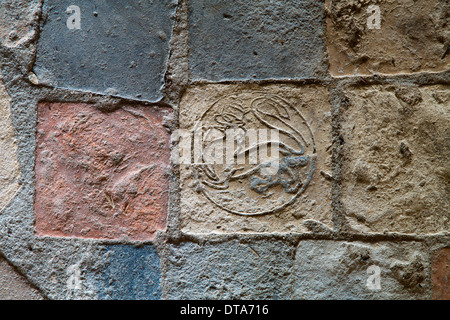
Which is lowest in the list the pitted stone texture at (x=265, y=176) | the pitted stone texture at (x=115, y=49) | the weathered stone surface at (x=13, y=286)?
the weathered stone surface at (x=13, y=286)

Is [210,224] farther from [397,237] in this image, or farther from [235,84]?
[397,237]

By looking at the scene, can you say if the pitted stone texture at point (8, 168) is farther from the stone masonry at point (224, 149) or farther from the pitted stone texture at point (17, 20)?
the pitted stone texture at point (17, 20)

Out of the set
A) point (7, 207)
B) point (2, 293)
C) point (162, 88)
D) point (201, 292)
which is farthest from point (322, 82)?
point (2, 293)

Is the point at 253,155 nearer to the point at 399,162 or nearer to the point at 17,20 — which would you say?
the point at 399,162

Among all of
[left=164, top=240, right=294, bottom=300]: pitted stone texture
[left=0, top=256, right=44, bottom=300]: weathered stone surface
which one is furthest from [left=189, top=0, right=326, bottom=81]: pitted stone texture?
[left=0, top=256, right=44, bottom=300]: weathered stone surface

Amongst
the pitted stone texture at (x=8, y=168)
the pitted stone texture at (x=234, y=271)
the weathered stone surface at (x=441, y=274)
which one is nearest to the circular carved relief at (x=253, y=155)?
the pitted stone texture at (x=234, y=271)

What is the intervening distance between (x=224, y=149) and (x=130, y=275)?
0.42 metres

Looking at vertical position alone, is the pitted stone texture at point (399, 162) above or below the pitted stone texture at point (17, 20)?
below

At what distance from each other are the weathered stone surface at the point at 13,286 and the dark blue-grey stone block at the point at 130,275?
186 millimetres

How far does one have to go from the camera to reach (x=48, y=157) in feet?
2.90

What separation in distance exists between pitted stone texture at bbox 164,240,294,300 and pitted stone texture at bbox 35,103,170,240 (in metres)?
0.14

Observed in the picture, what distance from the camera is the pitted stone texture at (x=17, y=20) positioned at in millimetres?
896

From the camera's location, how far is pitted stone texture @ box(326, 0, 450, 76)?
85 cm

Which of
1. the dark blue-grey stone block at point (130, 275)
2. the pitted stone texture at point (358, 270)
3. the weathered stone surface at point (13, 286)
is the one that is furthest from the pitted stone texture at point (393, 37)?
the weathered stone surface at point (13, 286)
